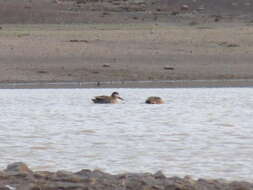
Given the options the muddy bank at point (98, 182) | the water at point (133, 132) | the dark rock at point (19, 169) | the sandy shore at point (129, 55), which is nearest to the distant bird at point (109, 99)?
the water at point (133, 132)

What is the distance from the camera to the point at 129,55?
2083 cm

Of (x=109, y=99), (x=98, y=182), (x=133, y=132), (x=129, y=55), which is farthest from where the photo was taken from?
(x=129, y=55)

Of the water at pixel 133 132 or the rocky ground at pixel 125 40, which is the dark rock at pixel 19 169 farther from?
the rocky ground at pixel 125 40

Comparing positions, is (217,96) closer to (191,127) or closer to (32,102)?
(32,102)

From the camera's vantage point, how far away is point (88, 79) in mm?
18906

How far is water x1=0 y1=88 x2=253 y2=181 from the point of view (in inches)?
360

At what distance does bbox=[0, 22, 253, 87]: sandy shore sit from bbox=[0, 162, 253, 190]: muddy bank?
10882 mm

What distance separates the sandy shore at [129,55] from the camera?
19078 mm

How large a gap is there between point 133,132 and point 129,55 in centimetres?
933

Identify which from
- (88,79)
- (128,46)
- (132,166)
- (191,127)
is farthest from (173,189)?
(128,46)

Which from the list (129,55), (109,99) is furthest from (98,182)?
(129,55)

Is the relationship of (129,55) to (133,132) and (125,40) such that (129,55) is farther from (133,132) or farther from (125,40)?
(133,132)

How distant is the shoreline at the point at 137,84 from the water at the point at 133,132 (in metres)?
0.80

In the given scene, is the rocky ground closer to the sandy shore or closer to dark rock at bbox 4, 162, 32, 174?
the sandy shore
